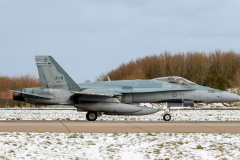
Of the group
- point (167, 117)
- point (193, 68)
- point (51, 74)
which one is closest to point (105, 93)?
point (51, 74)

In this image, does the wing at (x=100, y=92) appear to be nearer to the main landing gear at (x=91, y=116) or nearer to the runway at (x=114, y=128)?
the main landing gear at (x=91, y=116)

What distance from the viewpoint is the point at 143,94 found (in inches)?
710

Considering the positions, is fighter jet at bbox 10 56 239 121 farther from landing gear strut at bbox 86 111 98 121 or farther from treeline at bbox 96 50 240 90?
treeline at bbox 96 50 240 90

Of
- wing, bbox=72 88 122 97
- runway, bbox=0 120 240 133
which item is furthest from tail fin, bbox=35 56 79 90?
runway, bbox=0 120 240 133

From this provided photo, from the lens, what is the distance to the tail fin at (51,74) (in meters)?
17.6

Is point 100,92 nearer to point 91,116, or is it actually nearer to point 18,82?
A: point 91,116

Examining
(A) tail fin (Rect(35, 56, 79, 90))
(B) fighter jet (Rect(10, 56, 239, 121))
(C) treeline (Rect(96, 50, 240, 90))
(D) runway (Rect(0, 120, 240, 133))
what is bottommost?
(D) runway (Rect(0, 120, 240, 133))

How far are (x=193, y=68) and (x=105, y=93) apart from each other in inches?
1378

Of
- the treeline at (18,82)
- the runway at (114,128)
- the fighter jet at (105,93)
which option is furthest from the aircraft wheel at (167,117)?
the treeline at (18,82)

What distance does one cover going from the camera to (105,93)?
17.3 metres

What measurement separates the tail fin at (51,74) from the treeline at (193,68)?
29097 millimetres

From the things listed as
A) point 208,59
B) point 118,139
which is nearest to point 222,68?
point 208,59

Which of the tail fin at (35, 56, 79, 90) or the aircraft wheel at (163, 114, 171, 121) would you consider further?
the tail fin at (35, 56, 79, 90)

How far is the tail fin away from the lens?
57.8 feet
